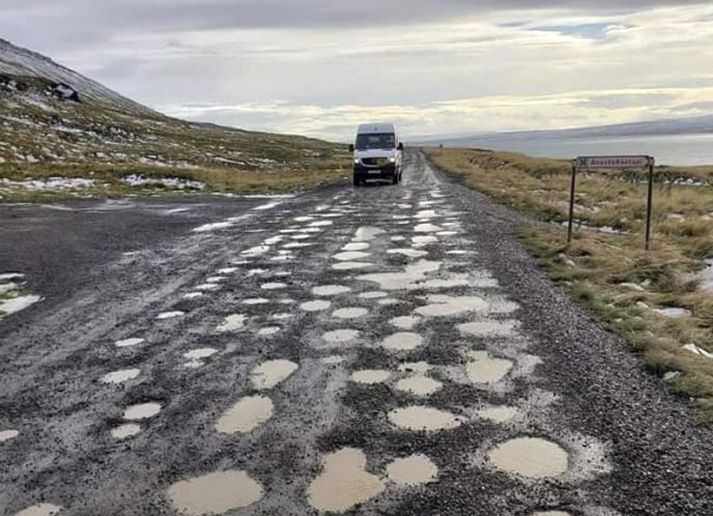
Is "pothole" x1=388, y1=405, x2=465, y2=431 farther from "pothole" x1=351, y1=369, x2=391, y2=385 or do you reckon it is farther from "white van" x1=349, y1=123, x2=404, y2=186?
"white van" x1=349, y1=123, x2=404, y2=186

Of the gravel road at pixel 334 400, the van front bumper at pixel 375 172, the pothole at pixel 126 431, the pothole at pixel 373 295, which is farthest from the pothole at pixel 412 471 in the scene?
the van front bumper at pixel 375 172

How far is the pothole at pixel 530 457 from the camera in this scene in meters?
3.87

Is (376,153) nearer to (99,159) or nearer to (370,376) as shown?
(370,376)

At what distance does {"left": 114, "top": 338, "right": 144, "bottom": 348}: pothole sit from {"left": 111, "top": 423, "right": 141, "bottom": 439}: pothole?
1.86 metres

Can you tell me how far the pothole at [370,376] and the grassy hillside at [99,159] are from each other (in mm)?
22733

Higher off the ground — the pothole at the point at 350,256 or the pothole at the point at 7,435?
the pothole at the point at 350,256

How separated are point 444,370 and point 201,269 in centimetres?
551

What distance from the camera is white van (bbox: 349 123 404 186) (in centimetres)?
2852

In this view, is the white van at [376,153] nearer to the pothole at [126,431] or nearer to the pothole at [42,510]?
the pothole at [126,431]

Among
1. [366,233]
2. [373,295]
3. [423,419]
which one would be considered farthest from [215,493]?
[366,233]

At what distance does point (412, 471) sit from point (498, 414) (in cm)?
97

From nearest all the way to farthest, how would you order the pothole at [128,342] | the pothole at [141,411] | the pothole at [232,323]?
the pothole at [141,411], the pothole at [128,342], the pothole at [232,323]

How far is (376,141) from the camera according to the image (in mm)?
29609

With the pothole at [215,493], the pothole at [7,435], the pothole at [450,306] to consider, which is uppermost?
the pothole at [450,306]
